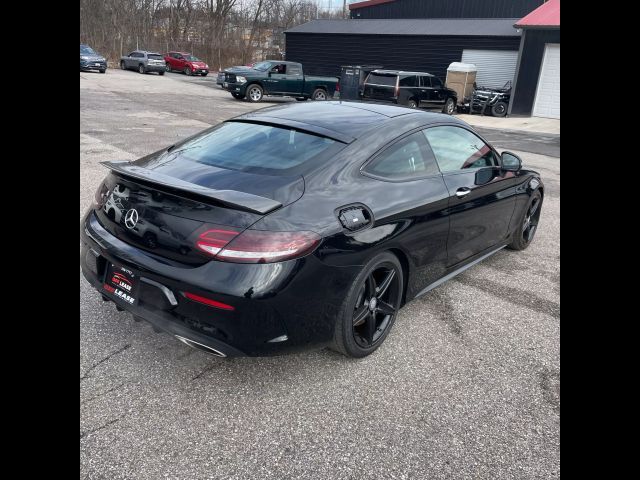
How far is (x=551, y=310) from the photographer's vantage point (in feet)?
13.0

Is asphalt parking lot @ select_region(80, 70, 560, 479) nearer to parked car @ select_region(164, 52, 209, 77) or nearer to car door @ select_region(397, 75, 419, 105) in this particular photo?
car door @ select_region(397, 75, 419, 105)

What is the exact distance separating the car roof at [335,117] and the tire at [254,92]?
58.1 feet

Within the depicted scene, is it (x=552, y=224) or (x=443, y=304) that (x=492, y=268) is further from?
(x=552, y=224)

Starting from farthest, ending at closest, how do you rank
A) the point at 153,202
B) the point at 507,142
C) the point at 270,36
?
the point at 270,36
the point at 507,142
the point at 153,202

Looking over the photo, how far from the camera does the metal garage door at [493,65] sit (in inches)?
928

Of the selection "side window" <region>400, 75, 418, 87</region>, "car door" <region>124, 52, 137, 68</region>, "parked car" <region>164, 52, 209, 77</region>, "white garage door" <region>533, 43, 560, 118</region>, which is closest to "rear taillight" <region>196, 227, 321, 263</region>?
"side window" <region>400, 75, 418, 87</region>

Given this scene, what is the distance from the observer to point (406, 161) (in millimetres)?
3344

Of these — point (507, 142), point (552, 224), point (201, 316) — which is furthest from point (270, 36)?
point (201, 316)

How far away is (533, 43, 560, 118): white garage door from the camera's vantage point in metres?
21.0

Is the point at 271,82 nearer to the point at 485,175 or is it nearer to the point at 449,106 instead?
the point at 449,106

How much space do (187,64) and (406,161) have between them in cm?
3639

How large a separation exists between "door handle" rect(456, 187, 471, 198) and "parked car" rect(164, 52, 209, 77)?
116 feet

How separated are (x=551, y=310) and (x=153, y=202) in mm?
3152

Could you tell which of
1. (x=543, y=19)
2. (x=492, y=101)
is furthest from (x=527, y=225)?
(x=543, y=19)
